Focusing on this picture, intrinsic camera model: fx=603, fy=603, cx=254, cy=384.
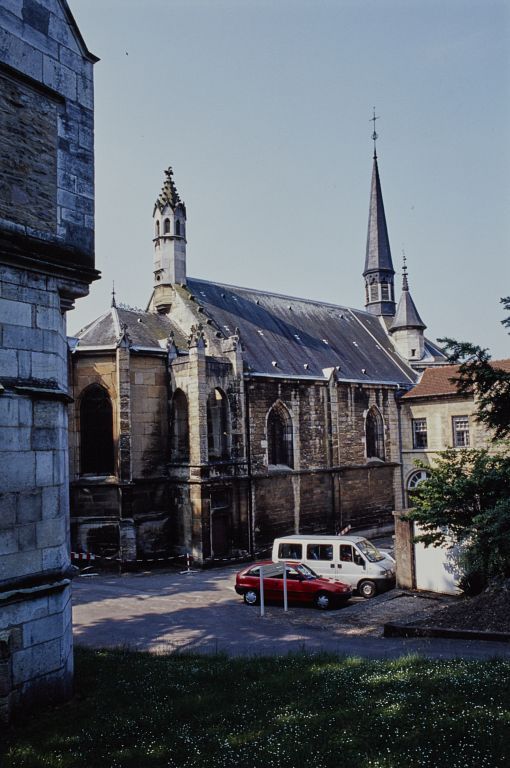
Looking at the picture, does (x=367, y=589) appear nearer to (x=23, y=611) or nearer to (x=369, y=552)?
(x=369, y=552)

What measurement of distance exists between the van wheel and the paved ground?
0.65 m

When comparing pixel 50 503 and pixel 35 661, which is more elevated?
pixel 50 503

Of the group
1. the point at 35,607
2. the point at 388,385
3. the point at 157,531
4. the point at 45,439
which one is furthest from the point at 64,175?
the point at 388,385

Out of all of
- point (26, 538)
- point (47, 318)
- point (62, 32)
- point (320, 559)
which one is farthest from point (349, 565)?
point (62, 32)

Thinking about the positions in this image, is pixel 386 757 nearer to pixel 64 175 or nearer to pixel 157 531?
pixel 64 175

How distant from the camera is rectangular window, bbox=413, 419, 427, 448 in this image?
3347cm

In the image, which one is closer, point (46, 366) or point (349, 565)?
point (46, 366)

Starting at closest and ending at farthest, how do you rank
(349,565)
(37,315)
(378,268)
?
(37,315)
(349,565)
(378,268)

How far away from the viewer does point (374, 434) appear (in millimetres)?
33500

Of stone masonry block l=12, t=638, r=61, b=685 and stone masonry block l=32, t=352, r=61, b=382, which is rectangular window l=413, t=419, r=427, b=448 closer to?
stone masonry block l=32, t=352, r=61, b=382

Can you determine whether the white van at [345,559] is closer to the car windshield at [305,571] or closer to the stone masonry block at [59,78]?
the car windshield at [305,571]

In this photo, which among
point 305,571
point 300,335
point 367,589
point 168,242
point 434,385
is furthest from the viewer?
point 434,385

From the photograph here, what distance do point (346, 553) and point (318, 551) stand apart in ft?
3.11

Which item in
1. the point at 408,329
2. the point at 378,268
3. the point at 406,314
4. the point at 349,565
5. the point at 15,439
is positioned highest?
the point at 378,268
